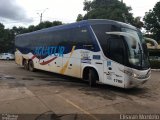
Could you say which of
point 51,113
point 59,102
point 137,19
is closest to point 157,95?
point 59,102

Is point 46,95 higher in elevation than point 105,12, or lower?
lower

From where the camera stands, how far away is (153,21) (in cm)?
3622

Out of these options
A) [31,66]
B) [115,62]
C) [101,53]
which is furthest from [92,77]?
[31,66]

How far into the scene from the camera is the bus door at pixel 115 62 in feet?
34.8

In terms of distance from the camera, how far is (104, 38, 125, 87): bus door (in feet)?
34.8

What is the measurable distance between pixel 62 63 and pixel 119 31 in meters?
5.07

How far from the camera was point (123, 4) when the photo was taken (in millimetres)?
52188

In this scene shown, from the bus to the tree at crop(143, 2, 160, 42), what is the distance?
23539 mm

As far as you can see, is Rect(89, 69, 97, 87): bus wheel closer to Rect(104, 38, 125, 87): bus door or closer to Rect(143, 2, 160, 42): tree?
Rect(104, 38, 125, 87): bus door

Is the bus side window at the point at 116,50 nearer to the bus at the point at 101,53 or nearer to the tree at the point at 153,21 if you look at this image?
the bus at the point at 101,53

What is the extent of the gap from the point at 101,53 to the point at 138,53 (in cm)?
172

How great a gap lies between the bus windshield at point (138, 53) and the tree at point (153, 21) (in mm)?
25388

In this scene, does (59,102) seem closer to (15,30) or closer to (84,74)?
(84,74)

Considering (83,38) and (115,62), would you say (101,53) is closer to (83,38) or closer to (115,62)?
(115,62)
